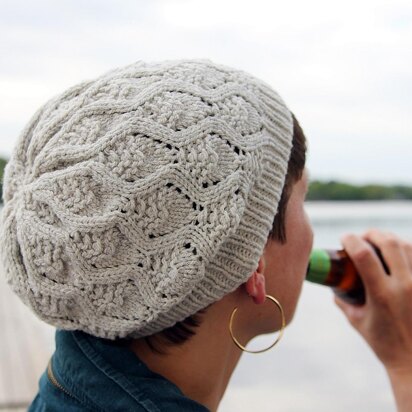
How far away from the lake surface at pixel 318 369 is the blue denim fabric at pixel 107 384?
71.1 inches

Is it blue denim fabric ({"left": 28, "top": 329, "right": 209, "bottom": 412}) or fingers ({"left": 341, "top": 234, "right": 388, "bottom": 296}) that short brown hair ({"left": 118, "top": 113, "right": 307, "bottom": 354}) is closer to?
blue denim fabric ({"left": 28, "top": 329, "right": 209, "bottom": 412})

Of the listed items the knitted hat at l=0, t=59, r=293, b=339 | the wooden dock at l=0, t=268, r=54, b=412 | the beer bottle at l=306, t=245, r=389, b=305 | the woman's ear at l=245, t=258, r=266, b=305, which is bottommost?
the wooden dock at l=0, t=268, r=54, b=412

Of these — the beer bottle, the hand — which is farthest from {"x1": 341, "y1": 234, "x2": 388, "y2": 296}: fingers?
the beer bottle

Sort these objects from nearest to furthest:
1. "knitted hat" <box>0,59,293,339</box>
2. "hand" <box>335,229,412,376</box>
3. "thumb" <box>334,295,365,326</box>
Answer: "knitted hat" <box>0,59,293,339</box>
"hand" <box>335,229,412,376</box>
"thumb" <box>334,295,365,326</box>

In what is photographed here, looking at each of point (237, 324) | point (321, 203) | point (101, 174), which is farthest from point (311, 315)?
point (101, 174)

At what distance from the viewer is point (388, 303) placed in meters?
1.60

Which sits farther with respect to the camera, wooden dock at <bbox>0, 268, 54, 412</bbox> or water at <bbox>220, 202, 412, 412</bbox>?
wooden dock at <bbox>0, 268, 54, 412</bbox>

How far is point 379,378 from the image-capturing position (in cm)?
349

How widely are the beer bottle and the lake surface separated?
47.0 inches

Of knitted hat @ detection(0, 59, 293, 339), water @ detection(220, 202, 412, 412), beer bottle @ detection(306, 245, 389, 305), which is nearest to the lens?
knitted hat @ detection(0, 59, 293, 339)

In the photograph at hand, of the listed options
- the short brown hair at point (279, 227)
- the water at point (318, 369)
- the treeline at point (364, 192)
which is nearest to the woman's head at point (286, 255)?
the short brown hair at point (279, 227)

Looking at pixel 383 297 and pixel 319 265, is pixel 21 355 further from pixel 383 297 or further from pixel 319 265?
pixel 383 297

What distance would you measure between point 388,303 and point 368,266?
98 mm

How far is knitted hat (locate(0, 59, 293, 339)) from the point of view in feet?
4.12
